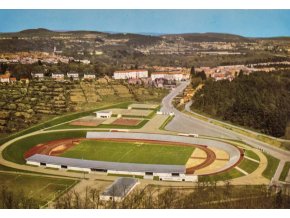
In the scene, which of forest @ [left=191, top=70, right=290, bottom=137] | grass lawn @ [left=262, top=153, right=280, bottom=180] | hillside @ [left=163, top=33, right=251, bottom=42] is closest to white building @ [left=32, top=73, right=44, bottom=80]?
hillside @ [left=163, top=33, right=251, bottom=42]

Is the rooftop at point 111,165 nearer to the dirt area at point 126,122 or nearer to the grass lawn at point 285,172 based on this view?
the grass lawn at point 285,172

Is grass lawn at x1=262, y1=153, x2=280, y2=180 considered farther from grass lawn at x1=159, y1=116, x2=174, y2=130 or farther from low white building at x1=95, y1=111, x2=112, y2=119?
low white building at x1=95, y1=111, x2=112, y2=119

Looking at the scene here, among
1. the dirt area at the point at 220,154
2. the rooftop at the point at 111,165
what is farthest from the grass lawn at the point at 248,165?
the rooftop at the point at 111,165

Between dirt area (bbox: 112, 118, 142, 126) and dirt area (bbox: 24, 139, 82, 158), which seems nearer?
dirt area (bbox: 24, 139, 82, 158)

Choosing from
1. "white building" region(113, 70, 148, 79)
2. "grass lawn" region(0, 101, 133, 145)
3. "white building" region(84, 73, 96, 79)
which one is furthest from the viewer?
"white building" region(113, 70, 148, 79)

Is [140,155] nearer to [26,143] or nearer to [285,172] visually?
[26,143]

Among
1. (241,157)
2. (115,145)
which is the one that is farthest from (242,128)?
(115,145)
